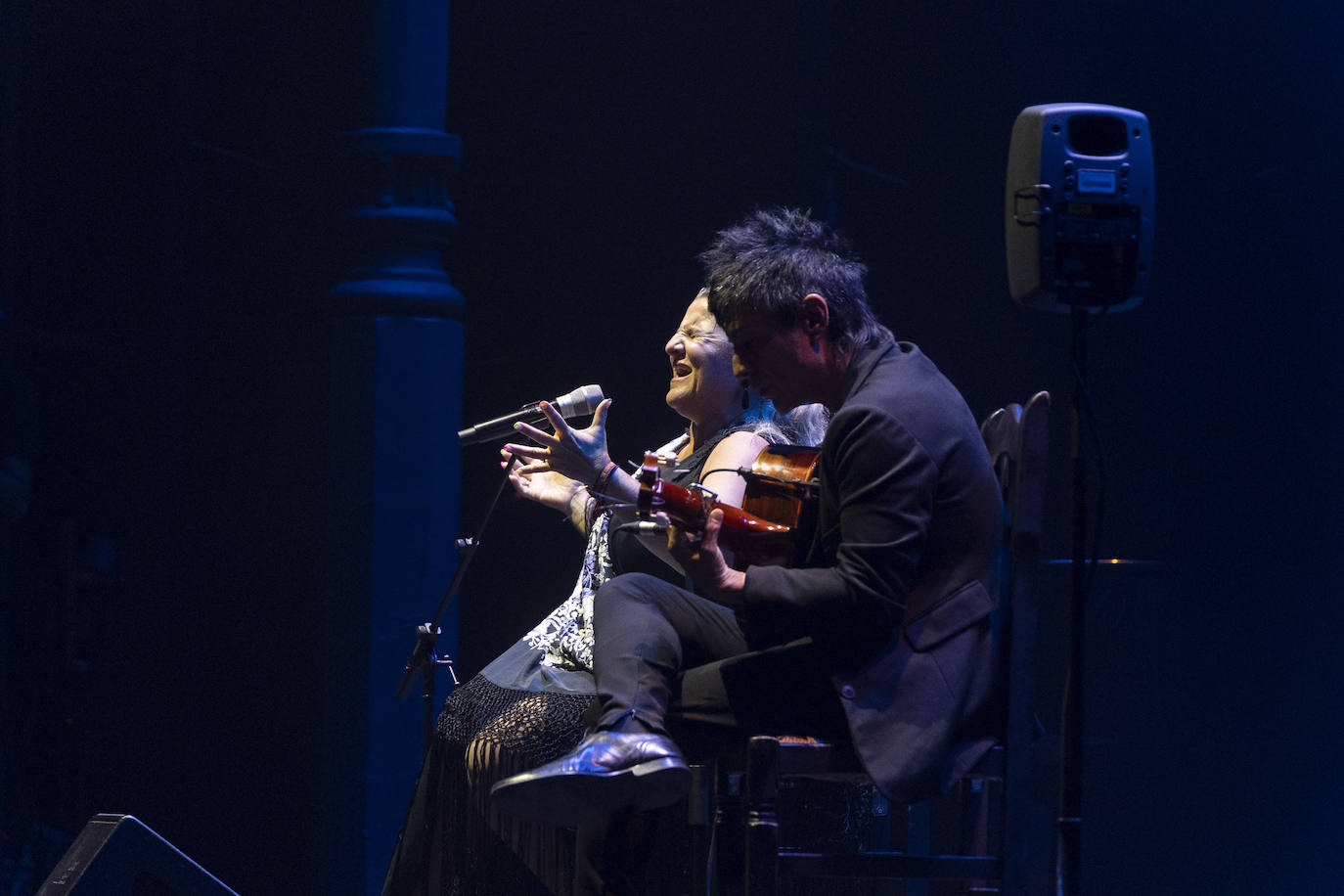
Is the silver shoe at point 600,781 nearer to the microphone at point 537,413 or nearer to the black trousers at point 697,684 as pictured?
the black trousers at point 697,684

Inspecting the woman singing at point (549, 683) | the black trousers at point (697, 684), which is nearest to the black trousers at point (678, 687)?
the black trousers at point (697, 684)

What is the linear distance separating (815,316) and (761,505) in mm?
342

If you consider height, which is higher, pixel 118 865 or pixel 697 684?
pixel 697 684

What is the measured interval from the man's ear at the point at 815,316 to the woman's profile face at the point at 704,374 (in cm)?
81

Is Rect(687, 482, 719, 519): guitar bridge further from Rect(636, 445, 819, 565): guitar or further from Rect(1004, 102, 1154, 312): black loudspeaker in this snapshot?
Rect(1004, 102, 1154, 312): black loudspeaker

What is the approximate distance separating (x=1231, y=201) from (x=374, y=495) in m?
2.81

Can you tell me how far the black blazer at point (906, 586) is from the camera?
218cm

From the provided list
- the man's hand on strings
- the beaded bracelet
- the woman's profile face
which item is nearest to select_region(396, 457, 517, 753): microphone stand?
the beaded bracelet

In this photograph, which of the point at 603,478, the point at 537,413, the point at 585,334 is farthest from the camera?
the point at 585,334

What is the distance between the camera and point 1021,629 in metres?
2.28

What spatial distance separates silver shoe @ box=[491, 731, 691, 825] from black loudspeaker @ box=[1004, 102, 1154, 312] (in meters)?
1.07

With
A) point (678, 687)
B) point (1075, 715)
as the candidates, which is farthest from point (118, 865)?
point (1075, 715)

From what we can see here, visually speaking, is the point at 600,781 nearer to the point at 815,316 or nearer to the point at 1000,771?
the point at 1000,771

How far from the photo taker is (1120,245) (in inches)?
98.3
